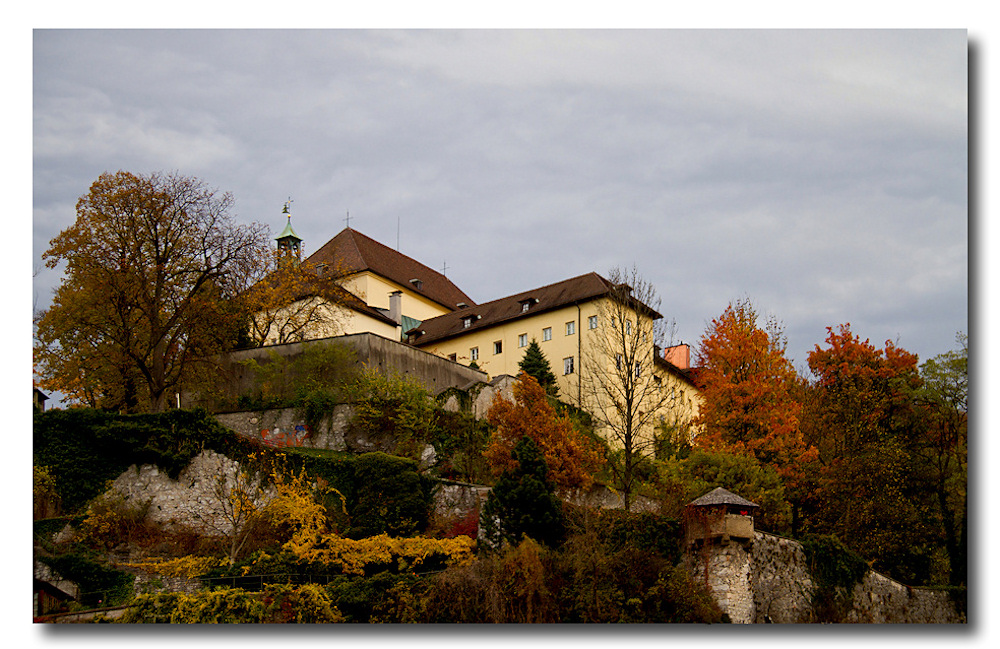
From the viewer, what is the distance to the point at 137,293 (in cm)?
1919

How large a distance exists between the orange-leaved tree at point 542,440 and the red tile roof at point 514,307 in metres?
11.5

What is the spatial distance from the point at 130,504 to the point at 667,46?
11941 millimetres

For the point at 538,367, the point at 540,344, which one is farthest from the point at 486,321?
the point at 538,367

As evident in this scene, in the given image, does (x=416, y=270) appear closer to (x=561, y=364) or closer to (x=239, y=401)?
(x=561, y=364)

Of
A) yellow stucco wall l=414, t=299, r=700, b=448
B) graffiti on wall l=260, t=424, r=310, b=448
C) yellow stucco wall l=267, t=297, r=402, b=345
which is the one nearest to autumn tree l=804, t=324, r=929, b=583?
yellow stucco wall l=414, t=299, r=700, b=448

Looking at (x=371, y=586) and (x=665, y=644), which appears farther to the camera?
(x=371, y=586)

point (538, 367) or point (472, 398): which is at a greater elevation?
point (538, 367)

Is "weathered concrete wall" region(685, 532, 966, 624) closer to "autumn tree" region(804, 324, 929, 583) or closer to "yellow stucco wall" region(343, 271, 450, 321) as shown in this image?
"autumn tree" region(804, 324, 929, 583)

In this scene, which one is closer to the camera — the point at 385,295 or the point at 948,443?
the point at 948,443

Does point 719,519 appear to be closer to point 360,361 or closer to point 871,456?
point 871,456

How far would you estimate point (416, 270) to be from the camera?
42938mm

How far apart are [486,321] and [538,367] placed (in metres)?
5.14

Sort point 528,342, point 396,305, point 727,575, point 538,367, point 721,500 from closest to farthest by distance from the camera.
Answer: point 727,575 → point 721,500 → point 538,367 → point 528,342 → point 396,305

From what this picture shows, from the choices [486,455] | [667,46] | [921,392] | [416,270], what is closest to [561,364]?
[416,270]
